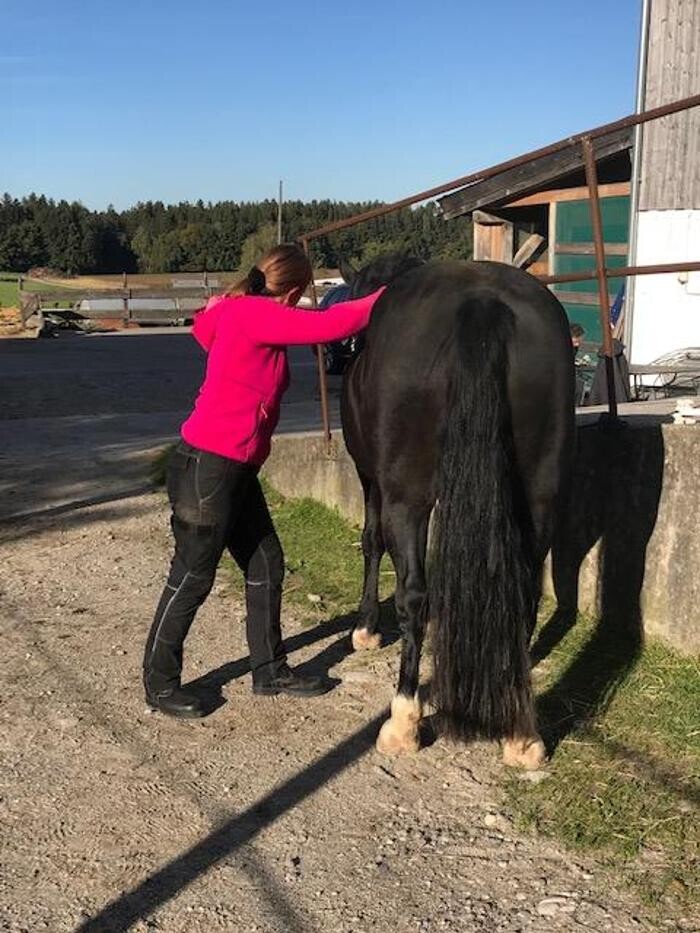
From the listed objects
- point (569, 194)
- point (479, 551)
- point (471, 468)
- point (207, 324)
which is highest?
point (569, 194)

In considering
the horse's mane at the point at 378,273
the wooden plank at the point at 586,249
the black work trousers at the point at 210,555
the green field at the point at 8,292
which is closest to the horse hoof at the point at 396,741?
the black work trousers at the point at 210,555

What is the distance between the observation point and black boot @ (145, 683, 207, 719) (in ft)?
12.8

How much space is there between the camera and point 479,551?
3209 millimetres

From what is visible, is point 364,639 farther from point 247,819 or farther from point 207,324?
point 207,324

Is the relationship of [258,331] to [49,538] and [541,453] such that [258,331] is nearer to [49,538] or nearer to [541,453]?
[541,453]

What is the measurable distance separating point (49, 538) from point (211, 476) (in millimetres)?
3522

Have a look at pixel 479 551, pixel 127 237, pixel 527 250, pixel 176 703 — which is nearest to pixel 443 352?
pixel 479 551

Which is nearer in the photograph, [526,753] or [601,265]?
[526,753]

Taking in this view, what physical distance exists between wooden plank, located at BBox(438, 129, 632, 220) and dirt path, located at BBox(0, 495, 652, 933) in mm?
8031

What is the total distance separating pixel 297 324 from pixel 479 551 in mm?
1067

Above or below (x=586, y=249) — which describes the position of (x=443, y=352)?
below

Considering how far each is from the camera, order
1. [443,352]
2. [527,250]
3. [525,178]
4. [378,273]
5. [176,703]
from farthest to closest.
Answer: [527,250]
[525,178]
[378,273]
[176,703]
[443,352]

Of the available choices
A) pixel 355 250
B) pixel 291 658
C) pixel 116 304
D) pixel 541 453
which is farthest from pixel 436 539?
pixel 355 250

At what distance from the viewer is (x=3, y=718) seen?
12.9 feet
